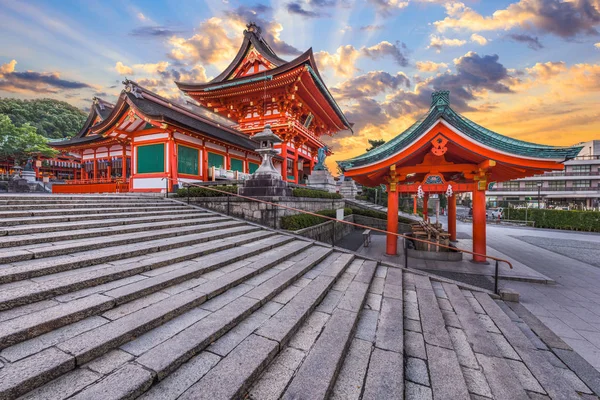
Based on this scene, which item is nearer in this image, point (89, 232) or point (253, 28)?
point (89, 232)

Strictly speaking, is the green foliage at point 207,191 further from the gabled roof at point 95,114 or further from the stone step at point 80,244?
the gabled roof at point 95,114

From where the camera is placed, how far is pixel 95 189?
14.5 metres

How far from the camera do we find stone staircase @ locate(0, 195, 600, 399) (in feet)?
6.36

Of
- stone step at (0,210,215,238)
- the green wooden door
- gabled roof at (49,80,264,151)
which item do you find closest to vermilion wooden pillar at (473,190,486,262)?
stone step at (0,210,215,238)

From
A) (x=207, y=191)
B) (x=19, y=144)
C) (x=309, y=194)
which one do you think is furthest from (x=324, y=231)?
(x=19, y=144)

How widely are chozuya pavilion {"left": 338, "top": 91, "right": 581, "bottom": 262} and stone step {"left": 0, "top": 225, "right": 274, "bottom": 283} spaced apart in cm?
577

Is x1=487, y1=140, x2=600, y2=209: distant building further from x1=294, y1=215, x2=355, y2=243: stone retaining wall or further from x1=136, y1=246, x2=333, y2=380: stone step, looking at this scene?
x1=136, y1=246, x2=333, y2=380: stone step

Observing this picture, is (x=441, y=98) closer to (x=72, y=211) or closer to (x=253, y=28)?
(x=72, y=211)

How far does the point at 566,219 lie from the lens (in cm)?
1886

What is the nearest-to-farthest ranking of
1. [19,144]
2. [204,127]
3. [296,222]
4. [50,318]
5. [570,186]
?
[50,318] → [296,222] → [204,127] → [19,144] → [570,186]

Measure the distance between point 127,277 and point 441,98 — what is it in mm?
8654

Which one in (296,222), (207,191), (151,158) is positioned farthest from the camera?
(151,158)

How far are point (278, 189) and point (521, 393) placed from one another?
728 centimetres

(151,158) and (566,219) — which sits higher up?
(151,158)
